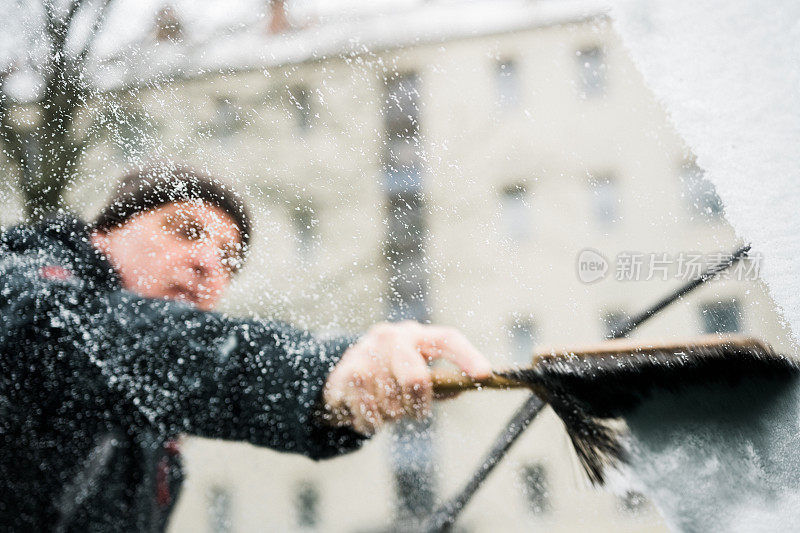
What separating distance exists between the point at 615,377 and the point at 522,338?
0.16m

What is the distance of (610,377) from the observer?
770 mm

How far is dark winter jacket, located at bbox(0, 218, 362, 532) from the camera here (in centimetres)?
73

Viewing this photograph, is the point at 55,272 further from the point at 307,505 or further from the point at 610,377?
the point at 610,377

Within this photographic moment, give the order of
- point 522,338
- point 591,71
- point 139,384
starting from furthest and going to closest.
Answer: point 591,71 → point 522,338 → point 139,384

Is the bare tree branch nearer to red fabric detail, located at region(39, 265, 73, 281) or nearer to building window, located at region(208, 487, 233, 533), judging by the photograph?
red fabric detail, located at region(39, 265, 73, 281)

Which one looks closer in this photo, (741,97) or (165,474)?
(165,474)

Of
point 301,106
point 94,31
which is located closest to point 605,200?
point 301,106

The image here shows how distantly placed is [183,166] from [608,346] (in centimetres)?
81

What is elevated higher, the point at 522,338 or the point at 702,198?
the point at 702,198

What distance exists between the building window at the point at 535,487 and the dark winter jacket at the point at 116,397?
12.4 inches

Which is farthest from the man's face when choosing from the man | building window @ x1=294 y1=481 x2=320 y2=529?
building window @ x1=294 y1=481 x2=320 y2=529

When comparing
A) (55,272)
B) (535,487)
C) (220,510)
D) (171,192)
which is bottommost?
(535,487)

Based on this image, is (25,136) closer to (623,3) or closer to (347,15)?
(347,15)

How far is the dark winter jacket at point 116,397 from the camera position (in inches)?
28.7
